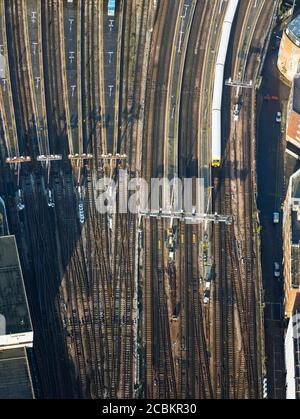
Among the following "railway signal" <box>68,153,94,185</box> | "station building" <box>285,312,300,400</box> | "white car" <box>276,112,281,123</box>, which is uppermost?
"white car" <box>276,112,281,123</box>

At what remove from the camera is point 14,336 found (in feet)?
525

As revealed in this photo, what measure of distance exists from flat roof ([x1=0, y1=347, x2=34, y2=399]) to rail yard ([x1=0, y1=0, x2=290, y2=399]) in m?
7.93

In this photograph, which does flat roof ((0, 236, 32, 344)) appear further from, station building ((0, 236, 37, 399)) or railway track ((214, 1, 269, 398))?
railway track ((214, 1, 269, 398))

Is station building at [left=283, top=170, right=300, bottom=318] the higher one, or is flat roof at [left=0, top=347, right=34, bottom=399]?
station building at [left=283, top=170, right=300, bottom=318]

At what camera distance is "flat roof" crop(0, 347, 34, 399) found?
→ 157750 millimetres

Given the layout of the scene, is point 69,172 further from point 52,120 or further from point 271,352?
point 271,352

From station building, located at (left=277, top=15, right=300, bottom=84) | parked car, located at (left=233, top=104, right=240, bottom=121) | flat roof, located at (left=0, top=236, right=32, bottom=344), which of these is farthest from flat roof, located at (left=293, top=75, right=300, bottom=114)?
flat roof, located at (left=0, top=236, right=32, bottom=344)

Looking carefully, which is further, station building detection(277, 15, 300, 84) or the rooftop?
station building detection(277, 15, 300, 84)

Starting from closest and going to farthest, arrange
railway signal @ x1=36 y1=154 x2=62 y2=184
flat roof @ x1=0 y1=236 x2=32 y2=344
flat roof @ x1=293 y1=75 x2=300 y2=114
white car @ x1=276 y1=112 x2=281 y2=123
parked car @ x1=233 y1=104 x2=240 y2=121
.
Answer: flat roof @ x1=0 y1=236 x2=32 y2=344 → flat roof @ x1=293 y1=75 x2=300 y2=114 → railway signal @ x1=36 y1=154 x2=62 y2=184 → parked car @ x1=233 y1=104 x2=240 y2=121 → white car @ x1=276 y1=112 x2=281 y2=123

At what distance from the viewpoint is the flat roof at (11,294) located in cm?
16062

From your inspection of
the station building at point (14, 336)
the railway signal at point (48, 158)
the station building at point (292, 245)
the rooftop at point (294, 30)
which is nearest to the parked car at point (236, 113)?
the rooftop at point (294, 30)

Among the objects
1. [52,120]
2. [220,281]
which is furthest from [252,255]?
[52,120]

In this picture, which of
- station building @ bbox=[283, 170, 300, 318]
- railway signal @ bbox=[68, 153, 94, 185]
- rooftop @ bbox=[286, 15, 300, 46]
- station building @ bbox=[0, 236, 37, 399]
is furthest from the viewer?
rooftop @ bbox=[286, 15, 300, 46]

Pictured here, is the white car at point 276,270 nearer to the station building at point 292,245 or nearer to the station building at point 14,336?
the station building at point 292,245
